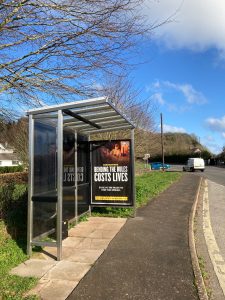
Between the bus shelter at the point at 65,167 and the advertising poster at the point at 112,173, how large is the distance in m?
0.03

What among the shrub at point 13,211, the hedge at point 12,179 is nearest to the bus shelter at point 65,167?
the shrub at point 13,211

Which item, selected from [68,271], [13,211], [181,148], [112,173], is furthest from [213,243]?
[181,148]

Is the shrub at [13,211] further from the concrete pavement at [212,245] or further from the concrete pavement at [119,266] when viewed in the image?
the concrete pavement at [212,245]

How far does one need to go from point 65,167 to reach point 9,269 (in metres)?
3.45

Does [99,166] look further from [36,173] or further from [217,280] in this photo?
[217,280]

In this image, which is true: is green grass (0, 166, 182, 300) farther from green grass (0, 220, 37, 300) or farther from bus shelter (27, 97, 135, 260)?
bus shelter (27, 97, 135, 260)

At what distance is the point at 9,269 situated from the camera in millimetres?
4871

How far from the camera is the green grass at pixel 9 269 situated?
3.99 meters

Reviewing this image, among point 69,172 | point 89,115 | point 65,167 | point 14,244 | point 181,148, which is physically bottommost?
point 14,244

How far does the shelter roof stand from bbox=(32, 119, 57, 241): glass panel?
34 cm

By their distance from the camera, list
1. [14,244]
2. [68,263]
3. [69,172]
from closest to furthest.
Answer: [68,263], [14,244], [69,172]

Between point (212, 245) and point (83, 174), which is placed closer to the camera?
point (212, 245)

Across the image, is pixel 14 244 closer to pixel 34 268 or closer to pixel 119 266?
pixel 34 268

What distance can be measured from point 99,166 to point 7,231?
3.33 metres
